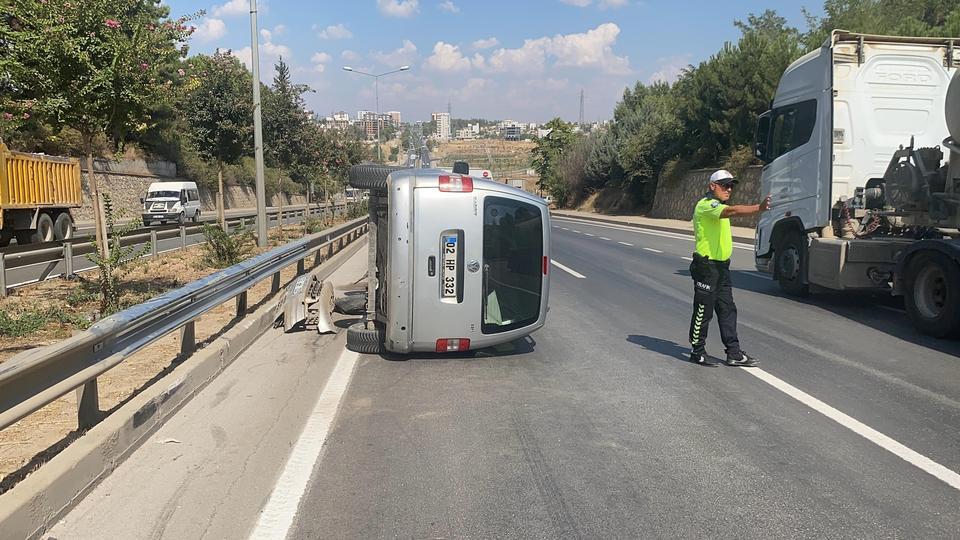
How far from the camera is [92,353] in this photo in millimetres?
4688

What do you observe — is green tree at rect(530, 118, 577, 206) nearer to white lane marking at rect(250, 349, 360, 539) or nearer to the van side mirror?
the van side mirror

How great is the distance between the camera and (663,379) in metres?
6.85

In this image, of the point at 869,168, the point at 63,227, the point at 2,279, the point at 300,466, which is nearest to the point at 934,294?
the point at 869,168

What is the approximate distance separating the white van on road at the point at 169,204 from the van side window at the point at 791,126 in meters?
26.8

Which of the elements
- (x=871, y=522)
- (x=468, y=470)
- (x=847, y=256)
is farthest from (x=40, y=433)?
(x=847, y=256)

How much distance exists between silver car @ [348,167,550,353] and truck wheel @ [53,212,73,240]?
17553 mm

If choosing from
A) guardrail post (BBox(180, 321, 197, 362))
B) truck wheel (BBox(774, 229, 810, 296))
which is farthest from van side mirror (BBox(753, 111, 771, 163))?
guardrail post (BBox(180, 321, 197, 362))

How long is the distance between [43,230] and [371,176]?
16492 mm

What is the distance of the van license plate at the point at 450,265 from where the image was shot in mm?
6906

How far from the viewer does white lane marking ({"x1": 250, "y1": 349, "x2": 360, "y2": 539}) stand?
3.82m

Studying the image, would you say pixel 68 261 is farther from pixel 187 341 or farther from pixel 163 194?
pixel 163 194

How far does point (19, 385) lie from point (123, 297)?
7690 mm

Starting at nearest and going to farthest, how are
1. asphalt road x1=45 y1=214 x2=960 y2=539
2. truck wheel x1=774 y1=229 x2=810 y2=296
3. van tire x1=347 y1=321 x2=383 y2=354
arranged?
asphalt road x1=45 y1=214 x2=960 y2=539 → van tire x1=347 y1=321 x2=383 y2=354 → truck wheel x1=774 y1=229 x2=810 y2=296

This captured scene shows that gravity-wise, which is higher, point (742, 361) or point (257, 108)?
point (257, 108)
